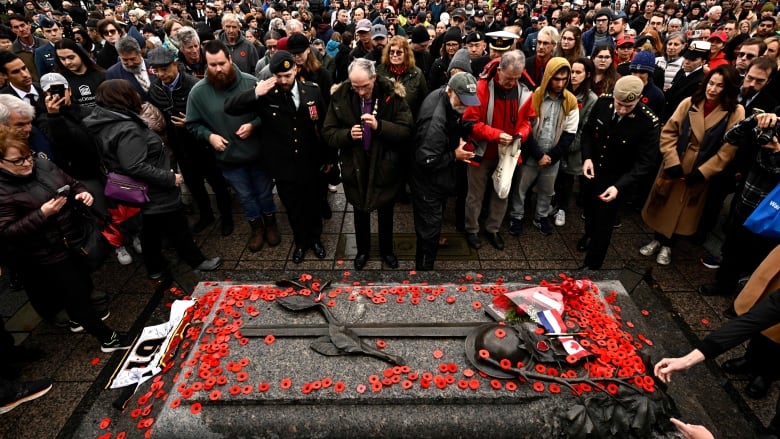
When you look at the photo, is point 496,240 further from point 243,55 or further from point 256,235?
point 243,55

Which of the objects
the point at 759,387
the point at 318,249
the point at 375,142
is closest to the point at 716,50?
the point at 759,387

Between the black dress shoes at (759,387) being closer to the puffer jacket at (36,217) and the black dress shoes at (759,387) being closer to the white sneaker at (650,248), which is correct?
the white sneaker at (650,248)

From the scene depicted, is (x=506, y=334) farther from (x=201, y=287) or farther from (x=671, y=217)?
(x=671, y=217)

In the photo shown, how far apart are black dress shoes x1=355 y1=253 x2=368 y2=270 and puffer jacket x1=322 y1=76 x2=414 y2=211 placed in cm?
Answer: 67

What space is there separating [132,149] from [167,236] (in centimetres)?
113

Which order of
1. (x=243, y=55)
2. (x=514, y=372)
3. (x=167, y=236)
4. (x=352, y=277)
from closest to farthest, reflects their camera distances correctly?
(x=514, y=372), (x=352, y=277), (x=167, y=236), (x=243, y=55)

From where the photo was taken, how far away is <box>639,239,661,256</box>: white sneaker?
506cm

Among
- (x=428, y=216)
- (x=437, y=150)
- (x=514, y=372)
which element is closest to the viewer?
(x=514, y=372)

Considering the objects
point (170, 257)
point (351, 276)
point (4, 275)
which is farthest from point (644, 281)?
point (4, 275)

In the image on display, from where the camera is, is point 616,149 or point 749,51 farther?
point 749,51

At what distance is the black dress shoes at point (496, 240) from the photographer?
5.20m

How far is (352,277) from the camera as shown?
3.76 m

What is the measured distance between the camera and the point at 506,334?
2.74 metres

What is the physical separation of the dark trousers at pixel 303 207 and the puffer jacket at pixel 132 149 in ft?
3.67
